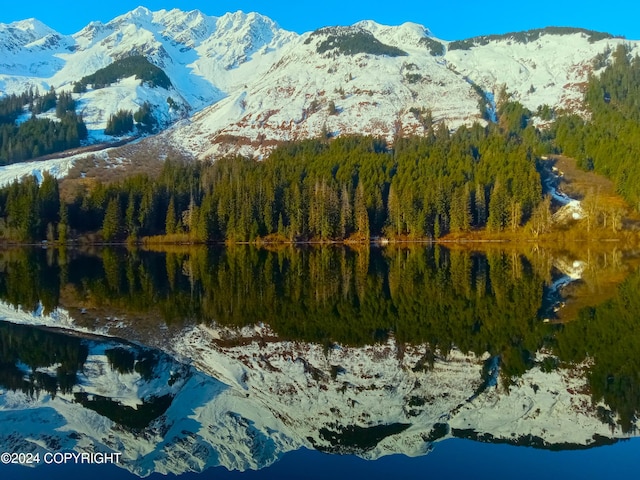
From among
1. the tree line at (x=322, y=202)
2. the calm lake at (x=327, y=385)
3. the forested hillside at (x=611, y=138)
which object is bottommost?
the calm lake at (x=327, y=385)

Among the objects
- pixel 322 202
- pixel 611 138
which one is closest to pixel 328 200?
pixel 322 202

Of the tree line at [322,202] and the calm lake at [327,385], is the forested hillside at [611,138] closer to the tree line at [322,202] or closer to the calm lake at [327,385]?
the tree line at [322,202]

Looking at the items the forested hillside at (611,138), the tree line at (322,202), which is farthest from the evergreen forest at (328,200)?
the forested hillside at (611,138)

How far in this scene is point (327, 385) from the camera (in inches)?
720

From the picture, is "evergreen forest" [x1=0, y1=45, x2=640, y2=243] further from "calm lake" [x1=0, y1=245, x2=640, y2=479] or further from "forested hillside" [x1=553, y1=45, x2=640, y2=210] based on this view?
"calm lake" [x1=0, y1=245, x2=640, y2=479]

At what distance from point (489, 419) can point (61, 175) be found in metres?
182

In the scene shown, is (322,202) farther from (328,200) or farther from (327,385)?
(327,385)

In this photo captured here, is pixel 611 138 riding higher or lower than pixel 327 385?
higher

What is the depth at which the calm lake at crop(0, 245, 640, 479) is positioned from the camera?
12.8m

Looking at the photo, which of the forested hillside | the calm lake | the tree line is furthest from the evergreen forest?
the calm lake

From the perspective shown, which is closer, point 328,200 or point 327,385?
point 327,385

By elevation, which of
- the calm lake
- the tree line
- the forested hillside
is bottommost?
the calm lake

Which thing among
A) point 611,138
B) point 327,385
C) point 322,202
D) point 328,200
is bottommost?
point 327,385

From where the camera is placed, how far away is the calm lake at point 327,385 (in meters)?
12.8
